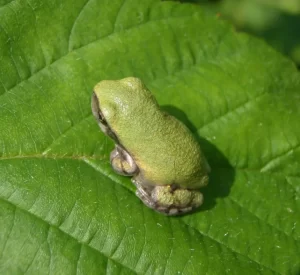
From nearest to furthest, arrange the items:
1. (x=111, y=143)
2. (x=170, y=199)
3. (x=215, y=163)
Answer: (x=170, y=199)
(x=111, y=143)
(x=215, y=163)

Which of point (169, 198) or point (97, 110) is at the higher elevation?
point (97, 110)

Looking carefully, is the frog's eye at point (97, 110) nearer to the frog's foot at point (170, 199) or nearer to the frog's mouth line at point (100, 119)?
the frog's mouth line at point (100, 119)

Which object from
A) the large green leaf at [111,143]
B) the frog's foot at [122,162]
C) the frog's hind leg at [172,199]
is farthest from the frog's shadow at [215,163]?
the frog's foot at [122,162]

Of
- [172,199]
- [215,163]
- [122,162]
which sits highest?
[122,162]

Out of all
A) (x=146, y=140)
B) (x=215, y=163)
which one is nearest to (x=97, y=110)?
(x=146, y=140)

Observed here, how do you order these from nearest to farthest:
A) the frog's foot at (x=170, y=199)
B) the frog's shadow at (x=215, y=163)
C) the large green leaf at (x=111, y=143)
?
1. the large green leaf at (x=111, y=143)
2. the frog's foot at (x=170, y=199)
3. the frog's shadow at (x=215, y=163)

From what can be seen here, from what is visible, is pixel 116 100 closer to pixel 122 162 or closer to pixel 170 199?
pixel 122 162

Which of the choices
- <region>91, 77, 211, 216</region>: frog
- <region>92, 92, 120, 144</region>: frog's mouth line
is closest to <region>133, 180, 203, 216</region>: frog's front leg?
<region>91, 77, 211, 216</region>: frog
